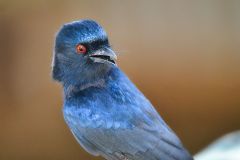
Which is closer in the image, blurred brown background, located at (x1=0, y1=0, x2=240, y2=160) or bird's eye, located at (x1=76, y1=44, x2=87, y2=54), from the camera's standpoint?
bird's eye, located at (x1=76, y1=44, x2=87, y2=54)

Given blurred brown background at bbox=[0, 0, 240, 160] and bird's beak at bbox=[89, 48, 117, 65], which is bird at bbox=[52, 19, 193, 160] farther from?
blurred brown background at bbox=[0, 0, 240, 160]

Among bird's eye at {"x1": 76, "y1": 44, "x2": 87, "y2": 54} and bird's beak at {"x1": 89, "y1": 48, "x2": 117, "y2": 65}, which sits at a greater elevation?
bird's eye at {"x1": 76, "y1": 44, "x2": 87, "y2": 54}

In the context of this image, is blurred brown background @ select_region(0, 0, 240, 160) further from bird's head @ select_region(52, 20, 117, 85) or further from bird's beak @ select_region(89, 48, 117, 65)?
bird's beak @ select_region(89, 48, 117, 65)

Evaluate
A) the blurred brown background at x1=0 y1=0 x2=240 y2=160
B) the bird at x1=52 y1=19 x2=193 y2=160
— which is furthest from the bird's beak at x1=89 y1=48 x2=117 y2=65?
the blurred brown background at x1=0 y1=0 x2=240 y2=160

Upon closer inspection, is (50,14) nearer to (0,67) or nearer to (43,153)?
(0,67)

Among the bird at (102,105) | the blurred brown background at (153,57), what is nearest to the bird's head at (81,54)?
the bird at (102,105)

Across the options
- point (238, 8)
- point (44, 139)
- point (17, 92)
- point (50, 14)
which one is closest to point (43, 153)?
point (44, 139)

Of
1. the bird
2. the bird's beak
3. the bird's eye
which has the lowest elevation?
the bird

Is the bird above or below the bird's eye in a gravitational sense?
below

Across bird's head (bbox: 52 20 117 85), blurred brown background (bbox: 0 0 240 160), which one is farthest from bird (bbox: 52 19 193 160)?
blurred brown background (bbox: 0 0 240 160)
